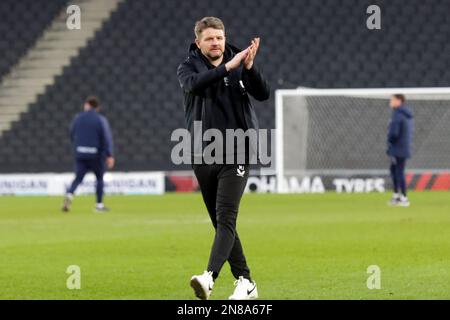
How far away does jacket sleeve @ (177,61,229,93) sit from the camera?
7.45 m

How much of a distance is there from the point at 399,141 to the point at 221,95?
12.9 m

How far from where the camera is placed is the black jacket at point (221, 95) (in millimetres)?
7648

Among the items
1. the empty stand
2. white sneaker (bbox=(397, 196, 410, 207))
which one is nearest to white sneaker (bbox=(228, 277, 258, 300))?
white sneaker (bbox=(397, 196, 410, 207))

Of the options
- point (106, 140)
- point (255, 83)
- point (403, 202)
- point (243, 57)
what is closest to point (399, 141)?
point (403, 202)

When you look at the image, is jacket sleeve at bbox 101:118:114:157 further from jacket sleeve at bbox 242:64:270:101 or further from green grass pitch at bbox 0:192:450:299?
jacket sleeve at bbox 242:64:270:101

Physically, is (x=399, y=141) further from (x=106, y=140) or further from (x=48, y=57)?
(x=48, y=57)

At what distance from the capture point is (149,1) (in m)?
30.0

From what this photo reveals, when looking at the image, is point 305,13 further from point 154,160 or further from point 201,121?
point 201,121

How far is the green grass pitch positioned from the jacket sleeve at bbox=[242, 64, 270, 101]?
1.63 m

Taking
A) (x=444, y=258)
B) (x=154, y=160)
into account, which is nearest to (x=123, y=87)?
(x=154, y=160)

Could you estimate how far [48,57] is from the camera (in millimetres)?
29875

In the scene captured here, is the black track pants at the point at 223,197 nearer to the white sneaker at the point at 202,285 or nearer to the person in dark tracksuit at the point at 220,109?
the person in dark tracksuit at the point at 220,109

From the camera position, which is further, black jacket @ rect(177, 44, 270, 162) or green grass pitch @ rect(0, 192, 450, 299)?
green grass pitch @ rect(0, 192, 450, 299)

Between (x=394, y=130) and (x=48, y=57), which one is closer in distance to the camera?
(x=394, y=130)
